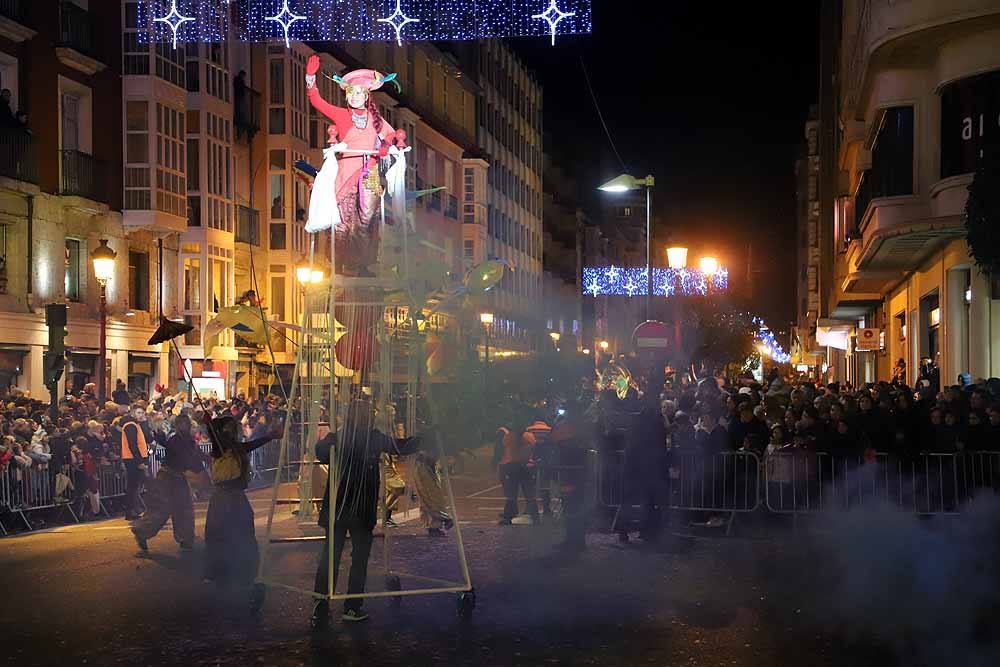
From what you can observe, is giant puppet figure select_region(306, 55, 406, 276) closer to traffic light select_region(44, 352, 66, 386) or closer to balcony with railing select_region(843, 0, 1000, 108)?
balcony with railing select_region(843, 0, 1000, 108)

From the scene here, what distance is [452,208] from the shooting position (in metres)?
65.2

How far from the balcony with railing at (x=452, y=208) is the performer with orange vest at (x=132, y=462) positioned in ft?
146

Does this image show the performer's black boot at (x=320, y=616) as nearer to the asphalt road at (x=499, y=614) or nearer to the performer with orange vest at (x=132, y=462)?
the asphalt road at (x=499, y=614)

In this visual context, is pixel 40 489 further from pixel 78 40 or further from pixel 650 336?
pixel 78 40

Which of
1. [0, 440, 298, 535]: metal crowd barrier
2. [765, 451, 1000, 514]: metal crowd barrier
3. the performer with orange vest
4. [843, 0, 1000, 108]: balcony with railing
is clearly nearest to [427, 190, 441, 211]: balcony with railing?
[843, 0, 1000, 108]: balcony with railing

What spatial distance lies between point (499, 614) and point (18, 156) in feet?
71.8

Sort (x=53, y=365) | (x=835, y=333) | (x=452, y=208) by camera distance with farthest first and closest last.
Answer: (x=452, y=208) → (x=835, y=333) → (x=53, y=365)

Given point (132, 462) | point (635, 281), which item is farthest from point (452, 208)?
point (132, 462)

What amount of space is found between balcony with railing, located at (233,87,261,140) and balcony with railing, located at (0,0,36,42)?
1043 centimetres

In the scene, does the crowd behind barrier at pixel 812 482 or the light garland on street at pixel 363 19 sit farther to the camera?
the crowd behind barrier at pixel 812 482

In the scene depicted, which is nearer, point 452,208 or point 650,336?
point 650,336

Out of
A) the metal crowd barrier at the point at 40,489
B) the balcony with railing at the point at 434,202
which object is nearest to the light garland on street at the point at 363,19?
the metal crowd barrier at the point at 40,489

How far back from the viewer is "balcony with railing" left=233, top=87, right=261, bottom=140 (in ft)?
131

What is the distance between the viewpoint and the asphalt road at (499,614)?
891 centimetres
